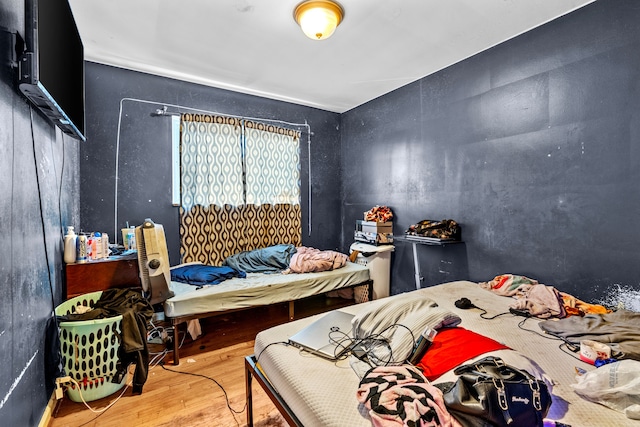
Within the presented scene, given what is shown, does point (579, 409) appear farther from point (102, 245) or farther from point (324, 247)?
point (324, 247)

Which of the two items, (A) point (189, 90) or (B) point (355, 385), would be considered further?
(A) point (189, 90)

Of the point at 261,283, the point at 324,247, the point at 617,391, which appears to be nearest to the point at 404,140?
the point at 324,247

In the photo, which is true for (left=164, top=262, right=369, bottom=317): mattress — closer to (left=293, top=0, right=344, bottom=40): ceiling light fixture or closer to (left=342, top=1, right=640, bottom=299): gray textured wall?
(left=342, top=1, right=640, bottom=299): gray textured wall

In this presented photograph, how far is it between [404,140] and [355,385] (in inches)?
118

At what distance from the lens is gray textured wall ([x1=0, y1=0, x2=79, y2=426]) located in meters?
1.26

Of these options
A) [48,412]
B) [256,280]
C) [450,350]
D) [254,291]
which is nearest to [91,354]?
[48,412]

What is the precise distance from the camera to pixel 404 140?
3.62 metres

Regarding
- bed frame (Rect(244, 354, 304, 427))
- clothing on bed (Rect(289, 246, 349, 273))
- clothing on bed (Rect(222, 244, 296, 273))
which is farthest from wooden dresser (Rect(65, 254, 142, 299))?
clothing on bed (Rect(289, 246, 349, 273))

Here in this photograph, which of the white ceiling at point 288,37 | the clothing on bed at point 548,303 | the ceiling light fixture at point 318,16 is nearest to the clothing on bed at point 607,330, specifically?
the clothing on bed at point 548,303

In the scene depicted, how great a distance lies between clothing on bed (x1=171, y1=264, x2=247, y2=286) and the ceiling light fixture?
2.27m

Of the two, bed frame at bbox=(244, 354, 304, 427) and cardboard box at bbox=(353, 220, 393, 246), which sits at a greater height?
cardboard box at bbox=(353, 220, 393, 246)

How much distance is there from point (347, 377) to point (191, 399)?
4.22 ft

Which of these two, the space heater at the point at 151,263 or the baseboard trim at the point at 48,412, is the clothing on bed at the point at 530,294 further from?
the baseboard trim at the point at 48,412

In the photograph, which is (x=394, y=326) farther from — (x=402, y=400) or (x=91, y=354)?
(x=91, y=354)
